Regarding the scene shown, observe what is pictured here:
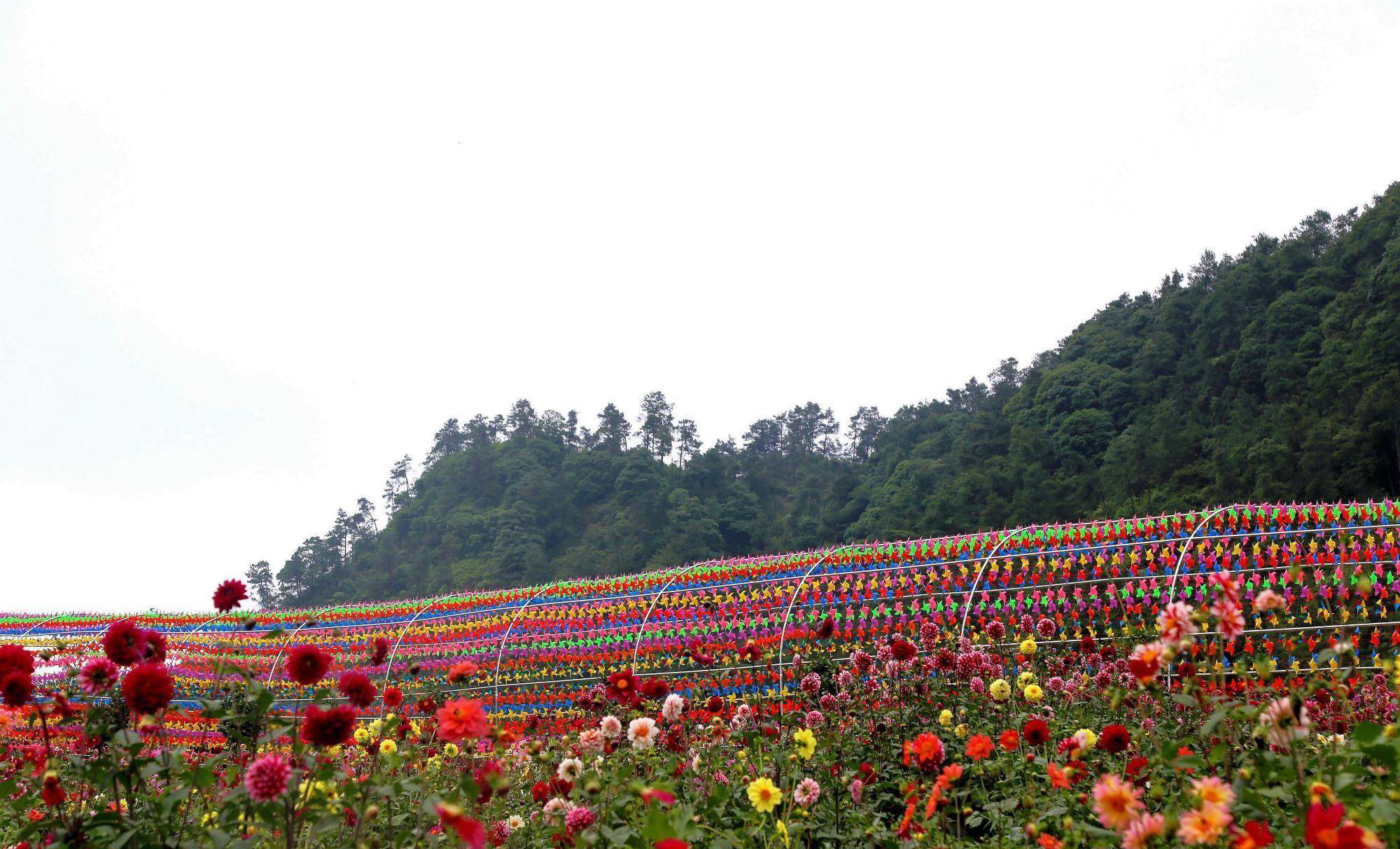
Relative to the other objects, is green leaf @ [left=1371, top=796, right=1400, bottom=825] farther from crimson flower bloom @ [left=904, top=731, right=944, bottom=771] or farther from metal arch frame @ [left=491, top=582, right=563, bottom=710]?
Result: metal arch frame @ [left=491, top=582, right=563, bottom=710]

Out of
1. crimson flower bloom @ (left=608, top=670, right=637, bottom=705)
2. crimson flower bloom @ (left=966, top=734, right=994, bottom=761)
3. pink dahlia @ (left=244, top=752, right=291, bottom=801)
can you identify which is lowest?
crimson flower bloom @ (left=966, top=734, right=994, bottom=761)

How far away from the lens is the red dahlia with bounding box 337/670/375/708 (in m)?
2.42

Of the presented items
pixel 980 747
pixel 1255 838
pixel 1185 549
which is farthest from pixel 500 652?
pixel 1255 838

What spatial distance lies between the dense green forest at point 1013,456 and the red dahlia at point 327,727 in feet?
82.9

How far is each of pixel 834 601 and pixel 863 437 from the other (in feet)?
143

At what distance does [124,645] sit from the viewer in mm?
2418

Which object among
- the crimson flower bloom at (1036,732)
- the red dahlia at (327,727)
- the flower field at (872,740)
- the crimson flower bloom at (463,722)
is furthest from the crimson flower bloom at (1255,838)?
the red dahlia at (327,727)

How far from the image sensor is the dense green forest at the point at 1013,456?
2445 centimetres

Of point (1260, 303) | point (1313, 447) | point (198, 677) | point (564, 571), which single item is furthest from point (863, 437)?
point (198, 677)

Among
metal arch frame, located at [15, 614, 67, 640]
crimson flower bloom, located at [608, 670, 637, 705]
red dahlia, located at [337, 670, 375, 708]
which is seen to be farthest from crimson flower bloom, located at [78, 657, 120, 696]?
metal arch frame, located at [15, 614, 67, 640]

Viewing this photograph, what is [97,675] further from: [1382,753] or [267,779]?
[1382,753]

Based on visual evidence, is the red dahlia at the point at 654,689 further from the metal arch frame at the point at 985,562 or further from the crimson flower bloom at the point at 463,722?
the metal arch frame at the point at 985,562

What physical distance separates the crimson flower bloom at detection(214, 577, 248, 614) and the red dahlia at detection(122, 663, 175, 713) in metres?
0.30

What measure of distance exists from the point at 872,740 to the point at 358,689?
2578 millimetres
